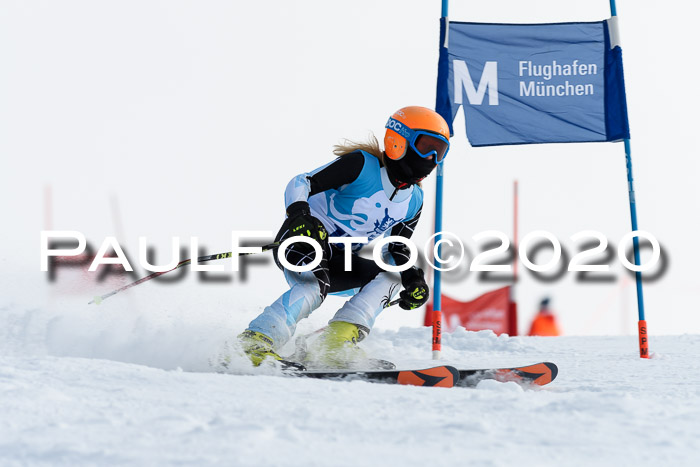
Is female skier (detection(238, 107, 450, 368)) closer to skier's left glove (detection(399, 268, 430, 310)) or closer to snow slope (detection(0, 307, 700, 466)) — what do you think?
skier's left glove (detection(399, 268, 430, 310))

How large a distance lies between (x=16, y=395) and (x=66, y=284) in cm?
298

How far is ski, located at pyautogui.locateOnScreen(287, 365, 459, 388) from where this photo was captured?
124 inches

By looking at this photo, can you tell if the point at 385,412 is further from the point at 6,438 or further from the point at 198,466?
the point at 6,438

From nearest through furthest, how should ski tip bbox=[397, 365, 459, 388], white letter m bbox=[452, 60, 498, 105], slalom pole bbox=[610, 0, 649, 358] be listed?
ski tip bbox=[397, 365, 459, 388] → slalom pole bbox=[610, 0, 649, 358] → white letter m bbox=[452, 60, 498, 105]

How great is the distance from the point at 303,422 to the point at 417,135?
2.30 metres

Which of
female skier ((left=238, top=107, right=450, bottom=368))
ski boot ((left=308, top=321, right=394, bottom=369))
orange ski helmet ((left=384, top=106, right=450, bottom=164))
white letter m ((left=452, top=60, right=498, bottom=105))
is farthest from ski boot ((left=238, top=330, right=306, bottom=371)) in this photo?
white letter m ((left=452, top=60, right=498, bottom=105))

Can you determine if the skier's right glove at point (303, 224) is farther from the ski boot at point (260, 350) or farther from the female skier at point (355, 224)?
the ski boot at point (260, 350)

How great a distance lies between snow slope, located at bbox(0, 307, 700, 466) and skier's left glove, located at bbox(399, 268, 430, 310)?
124 cm

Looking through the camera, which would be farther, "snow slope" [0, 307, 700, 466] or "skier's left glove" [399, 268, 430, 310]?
"skier's left glove" [399, 268, 430, 310]

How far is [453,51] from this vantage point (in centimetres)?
593

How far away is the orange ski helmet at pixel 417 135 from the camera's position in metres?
3.93

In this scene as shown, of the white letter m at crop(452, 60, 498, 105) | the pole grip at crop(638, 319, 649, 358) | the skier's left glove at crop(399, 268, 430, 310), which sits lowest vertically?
the pole grip at crop(638, 319, 649, 358)

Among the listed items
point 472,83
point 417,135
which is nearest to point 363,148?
point 417,135

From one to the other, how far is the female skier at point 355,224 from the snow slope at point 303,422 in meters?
1.01
